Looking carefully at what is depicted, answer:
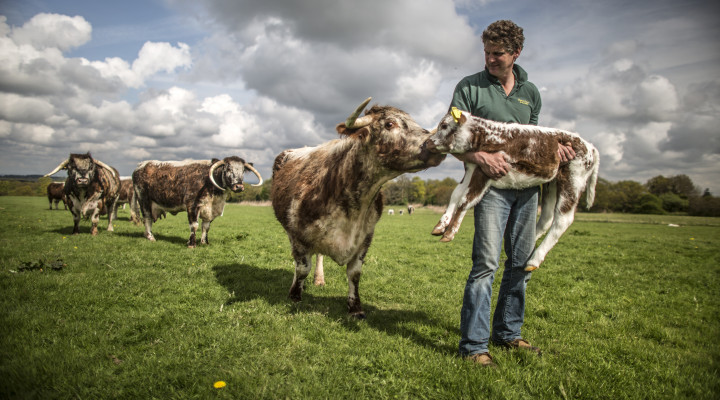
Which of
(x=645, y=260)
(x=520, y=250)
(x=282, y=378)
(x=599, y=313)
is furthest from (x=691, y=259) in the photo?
(x=282, y=378)

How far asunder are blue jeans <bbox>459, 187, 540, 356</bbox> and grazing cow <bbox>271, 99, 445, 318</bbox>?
75cm

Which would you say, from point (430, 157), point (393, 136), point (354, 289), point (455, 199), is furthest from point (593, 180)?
point (354, 289)

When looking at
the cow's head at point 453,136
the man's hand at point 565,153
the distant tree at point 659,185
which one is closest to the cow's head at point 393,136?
the cow's head at point 453,136

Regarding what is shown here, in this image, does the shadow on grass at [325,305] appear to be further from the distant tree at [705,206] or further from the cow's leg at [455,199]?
the distant tree at [705,206]

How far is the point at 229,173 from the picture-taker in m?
10.9

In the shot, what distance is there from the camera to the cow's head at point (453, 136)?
3.00m

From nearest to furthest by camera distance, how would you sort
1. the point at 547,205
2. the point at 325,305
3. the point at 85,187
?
1. the point at 547,205
2. the point at 325,305
3. the point at 85,187

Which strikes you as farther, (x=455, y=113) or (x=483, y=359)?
(x=483, y=359)

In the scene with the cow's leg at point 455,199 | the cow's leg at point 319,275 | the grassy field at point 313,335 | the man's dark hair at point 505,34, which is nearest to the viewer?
the cow's leg at point 455,199

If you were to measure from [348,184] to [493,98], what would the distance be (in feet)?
6.30

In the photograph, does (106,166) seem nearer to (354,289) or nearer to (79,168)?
(79,168)

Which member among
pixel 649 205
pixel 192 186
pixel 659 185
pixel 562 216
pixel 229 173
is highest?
pixel 659 185

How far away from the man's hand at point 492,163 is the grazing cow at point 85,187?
13.5m

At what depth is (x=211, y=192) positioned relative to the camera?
1096cm
